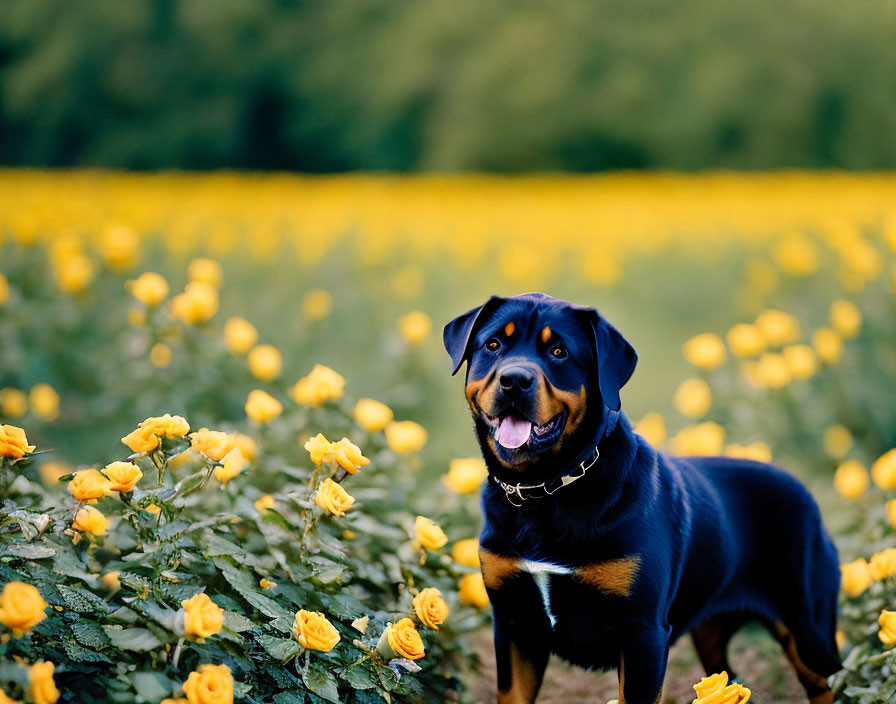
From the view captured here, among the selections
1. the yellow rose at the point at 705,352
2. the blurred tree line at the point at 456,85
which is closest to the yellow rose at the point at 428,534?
the yellow rose at the point at 705,352

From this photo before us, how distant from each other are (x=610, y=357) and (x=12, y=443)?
4.83 feet

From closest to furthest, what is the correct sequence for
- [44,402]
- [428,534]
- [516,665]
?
1. [516,665]
2. [428,534]
3. [44,402]

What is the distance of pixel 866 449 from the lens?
16.8 feet

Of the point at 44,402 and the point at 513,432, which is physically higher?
the point at 44,402

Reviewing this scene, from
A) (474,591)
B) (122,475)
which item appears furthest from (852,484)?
(122,475)

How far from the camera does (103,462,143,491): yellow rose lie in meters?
2.02

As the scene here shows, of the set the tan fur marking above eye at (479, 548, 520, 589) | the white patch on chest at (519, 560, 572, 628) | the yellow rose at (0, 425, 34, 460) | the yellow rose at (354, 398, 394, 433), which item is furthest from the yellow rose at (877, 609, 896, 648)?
the yellow rose at (0, 425, 34, 460)

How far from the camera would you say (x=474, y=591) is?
Result: 279 cm

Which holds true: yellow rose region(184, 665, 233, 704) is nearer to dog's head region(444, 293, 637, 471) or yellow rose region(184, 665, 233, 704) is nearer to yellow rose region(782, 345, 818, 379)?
dog's head region(444, 293, 637, 471)

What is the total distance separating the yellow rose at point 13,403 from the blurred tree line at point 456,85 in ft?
34.3

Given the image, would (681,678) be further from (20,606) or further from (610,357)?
(20,606)

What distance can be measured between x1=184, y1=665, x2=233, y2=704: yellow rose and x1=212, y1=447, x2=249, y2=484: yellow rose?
2.01 feet

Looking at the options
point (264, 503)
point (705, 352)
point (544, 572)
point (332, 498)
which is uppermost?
point (705, 352)

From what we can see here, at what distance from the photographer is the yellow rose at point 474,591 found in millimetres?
2789
